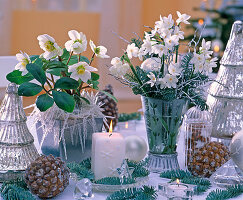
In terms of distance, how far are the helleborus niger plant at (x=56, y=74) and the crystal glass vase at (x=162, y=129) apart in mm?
166

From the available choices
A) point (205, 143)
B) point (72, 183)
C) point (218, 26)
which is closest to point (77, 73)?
point (72, 183)

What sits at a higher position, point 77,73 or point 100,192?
point 77,73

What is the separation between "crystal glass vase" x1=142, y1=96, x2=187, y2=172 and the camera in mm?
1109

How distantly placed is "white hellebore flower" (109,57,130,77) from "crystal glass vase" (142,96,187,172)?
0.08 meters

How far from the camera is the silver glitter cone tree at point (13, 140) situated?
99cm

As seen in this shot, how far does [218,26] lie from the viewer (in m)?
3.61

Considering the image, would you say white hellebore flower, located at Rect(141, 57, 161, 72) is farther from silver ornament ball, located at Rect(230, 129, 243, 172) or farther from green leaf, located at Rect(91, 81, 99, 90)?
silver ornament ball, located at Rect(230, 129, 243, 172)

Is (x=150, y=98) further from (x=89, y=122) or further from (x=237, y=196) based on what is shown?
(x=237, y=196)

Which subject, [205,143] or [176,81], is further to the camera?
[205,143]

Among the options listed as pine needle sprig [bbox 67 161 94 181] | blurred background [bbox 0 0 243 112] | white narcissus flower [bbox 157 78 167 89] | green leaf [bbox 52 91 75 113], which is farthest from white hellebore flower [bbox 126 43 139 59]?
blurred background [bbox 0 0 243 112]

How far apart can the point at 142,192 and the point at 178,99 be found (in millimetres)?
282

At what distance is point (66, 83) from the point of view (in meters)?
1.02

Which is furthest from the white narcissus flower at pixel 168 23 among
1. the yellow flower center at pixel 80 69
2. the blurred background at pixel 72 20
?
the blurred background at pixel 72 20

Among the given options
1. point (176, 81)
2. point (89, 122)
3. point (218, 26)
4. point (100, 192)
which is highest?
point (218, 26)
